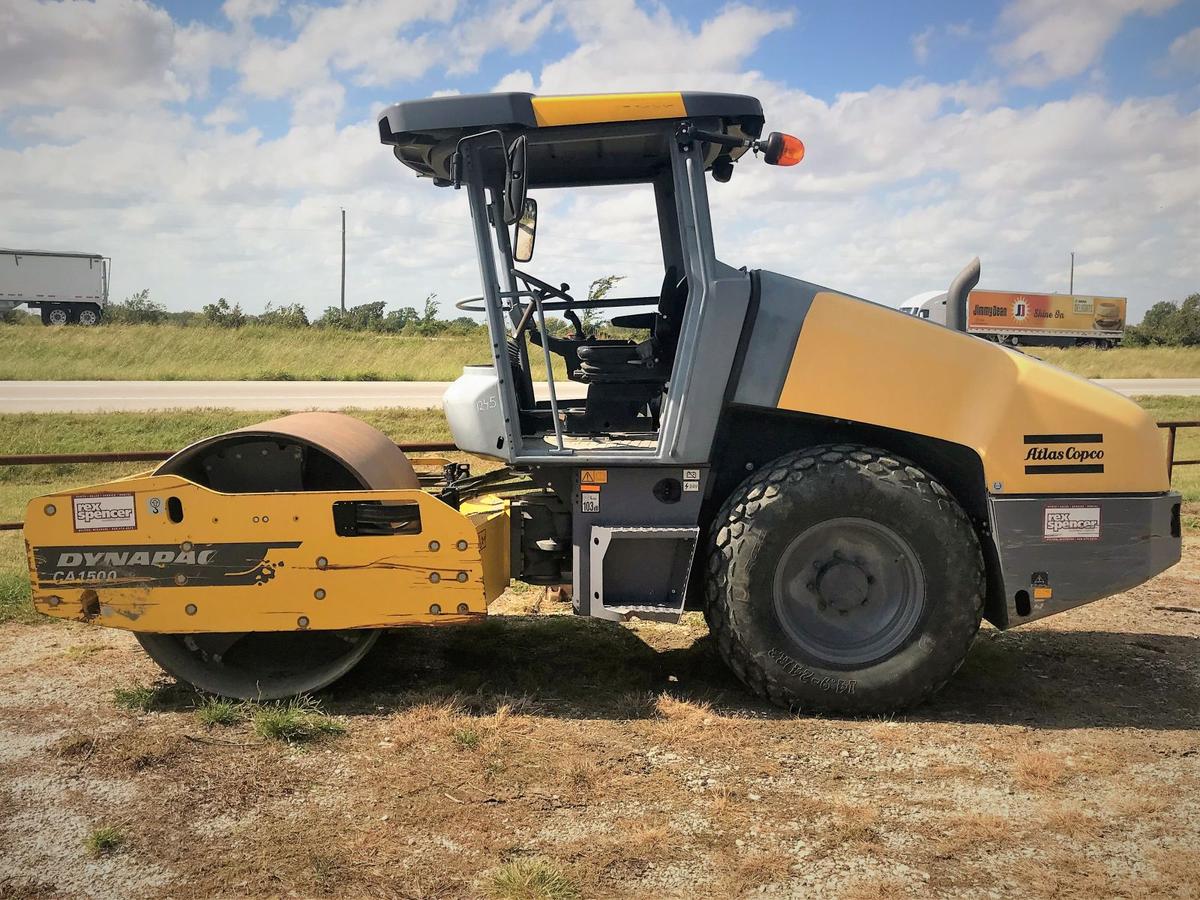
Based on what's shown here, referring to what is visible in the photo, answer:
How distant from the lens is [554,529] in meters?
4.88

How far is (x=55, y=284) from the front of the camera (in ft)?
115

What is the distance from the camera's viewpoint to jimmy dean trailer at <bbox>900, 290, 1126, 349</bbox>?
4519cm

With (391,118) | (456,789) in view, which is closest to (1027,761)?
(456,789)

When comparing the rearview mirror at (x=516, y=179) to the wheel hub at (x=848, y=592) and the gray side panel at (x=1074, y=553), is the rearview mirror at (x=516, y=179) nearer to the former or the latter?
the wheel hub at (x=848, y=592)

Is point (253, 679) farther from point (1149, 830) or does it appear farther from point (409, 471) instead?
point (1149, 830)

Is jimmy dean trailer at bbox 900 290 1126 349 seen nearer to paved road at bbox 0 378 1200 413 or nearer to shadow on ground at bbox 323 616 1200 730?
paved road at bbox 0 378 1200 413

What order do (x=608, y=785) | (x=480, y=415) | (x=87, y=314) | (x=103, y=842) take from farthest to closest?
1. (x=87, y=314)
2. (x=480, y=415)
3. (x=608, y=785)
4. (x=103, y=842)

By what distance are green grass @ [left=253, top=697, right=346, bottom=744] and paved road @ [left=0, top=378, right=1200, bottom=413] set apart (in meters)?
12.2

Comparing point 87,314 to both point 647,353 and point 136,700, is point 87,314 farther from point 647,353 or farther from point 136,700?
point 647,353

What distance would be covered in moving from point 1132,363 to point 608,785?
34.5 meters

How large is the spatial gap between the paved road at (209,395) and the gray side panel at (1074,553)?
13120 mm

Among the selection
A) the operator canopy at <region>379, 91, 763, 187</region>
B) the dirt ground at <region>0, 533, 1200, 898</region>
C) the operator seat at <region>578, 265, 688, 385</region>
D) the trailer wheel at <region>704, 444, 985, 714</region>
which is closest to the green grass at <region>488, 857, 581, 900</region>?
the dirt ground at <region>0, 533, 1200, 898</region>

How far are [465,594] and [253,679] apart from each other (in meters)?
1.20

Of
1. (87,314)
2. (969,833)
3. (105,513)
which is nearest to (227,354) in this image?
(87,314)
